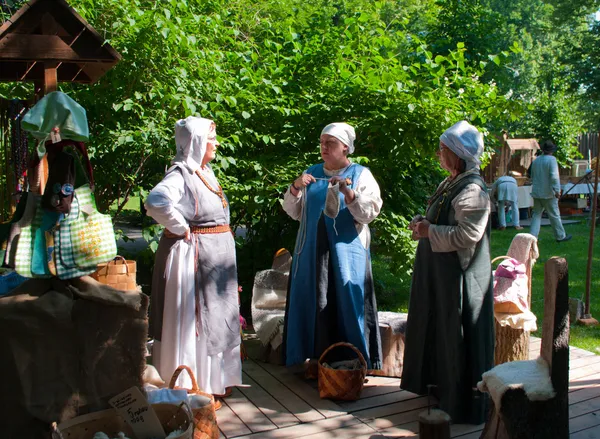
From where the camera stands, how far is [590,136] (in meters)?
22.0

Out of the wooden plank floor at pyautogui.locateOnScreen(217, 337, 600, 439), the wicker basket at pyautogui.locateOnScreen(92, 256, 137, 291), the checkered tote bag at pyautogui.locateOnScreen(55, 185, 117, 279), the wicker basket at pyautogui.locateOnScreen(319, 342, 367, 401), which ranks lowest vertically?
the wooden plank floor at pyautogui.locateOnScreen(217, 337, 600, 439)

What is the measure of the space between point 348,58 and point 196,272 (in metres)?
3.32

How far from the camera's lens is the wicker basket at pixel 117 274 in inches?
168

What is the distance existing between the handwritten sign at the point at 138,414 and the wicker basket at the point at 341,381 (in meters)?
1.44

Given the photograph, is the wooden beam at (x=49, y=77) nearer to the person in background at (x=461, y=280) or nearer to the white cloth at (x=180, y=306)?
the white cloth at (x=180, y=306)

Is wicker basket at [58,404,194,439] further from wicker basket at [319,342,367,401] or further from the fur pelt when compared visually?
the fur pelt

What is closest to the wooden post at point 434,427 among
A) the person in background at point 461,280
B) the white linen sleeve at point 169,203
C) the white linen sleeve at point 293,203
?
→ the person in background at point 461,280

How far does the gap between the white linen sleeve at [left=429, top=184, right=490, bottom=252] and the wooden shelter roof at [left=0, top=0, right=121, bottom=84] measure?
6.99 ft

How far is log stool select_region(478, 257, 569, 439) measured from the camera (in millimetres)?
2943

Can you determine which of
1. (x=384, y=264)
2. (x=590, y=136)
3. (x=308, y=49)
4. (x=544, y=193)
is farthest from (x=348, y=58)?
(x=590, y=136)

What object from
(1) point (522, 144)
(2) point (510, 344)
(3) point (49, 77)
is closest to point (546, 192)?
(2) point (510, 344)

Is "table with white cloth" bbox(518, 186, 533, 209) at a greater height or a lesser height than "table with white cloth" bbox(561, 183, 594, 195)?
lesser

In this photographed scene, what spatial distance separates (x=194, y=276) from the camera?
4.00 meters

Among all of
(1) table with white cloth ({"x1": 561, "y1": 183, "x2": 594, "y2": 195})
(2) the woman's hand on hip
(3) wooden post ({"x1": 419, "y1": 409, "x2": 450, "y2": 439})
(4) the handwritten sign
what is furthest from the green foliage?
(1) table with white cloth ({"x1": 561, "y1": 183, "x2": 594, "y2": 195})
